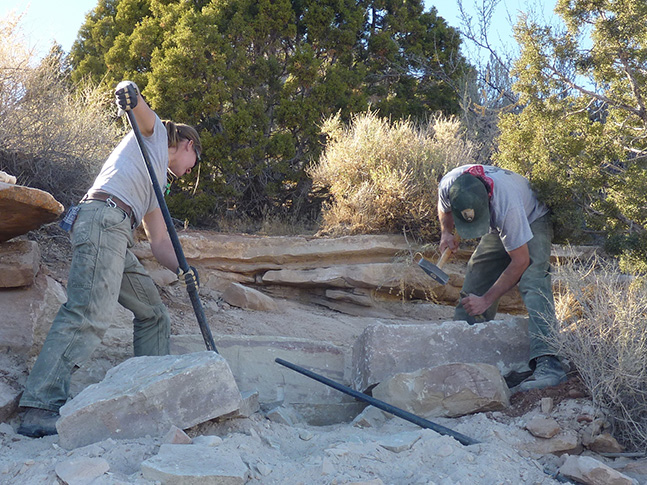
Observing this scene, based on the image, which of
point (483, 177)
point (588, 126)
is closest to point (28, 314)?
point (483, 177)

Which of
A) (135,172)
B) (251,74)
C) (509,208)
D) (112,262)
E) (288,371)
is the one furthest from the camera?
(251,74)

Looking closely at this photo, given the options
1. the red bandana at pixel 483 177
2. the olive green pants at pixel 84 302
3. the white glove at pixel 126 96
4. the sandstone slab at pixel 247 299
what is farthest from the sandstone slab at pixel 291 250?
the white glove at pixel 126 96

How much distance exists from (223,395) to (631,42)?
4.18 metres

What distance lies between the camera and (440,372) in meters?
3.72

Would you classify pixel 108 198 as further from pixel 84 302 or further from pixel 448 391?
pixel 448 391

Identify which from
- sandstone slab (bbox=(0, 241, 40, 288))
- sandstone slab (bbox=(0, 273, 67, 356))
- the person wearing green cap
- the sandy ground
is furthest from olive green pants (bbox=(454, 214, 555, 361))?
sandstone slab (bbox=(0, 241, 40, 288))

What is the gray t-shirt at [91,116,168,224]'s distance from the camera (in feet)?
11.7

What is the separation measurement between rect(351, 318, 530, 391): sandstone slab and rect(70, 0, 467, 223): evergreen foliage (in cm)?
426

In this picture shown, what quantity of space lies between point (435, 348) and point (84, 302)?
2204 mm

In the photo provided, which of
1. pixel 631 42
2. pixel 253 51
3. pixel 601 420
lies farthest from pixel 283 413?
pixel 253 51

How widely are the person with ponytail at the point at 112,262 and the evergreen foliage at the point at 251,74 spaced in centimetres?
400

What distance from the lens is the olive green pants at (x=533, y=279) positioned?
4020 millimetres

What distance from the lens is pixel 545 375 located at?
3.88 m

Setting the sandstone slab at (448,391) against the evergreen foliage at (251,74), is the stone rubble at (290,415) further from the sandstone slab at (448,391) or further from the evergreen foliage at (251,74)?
the evergreen foliage at (251,74)
